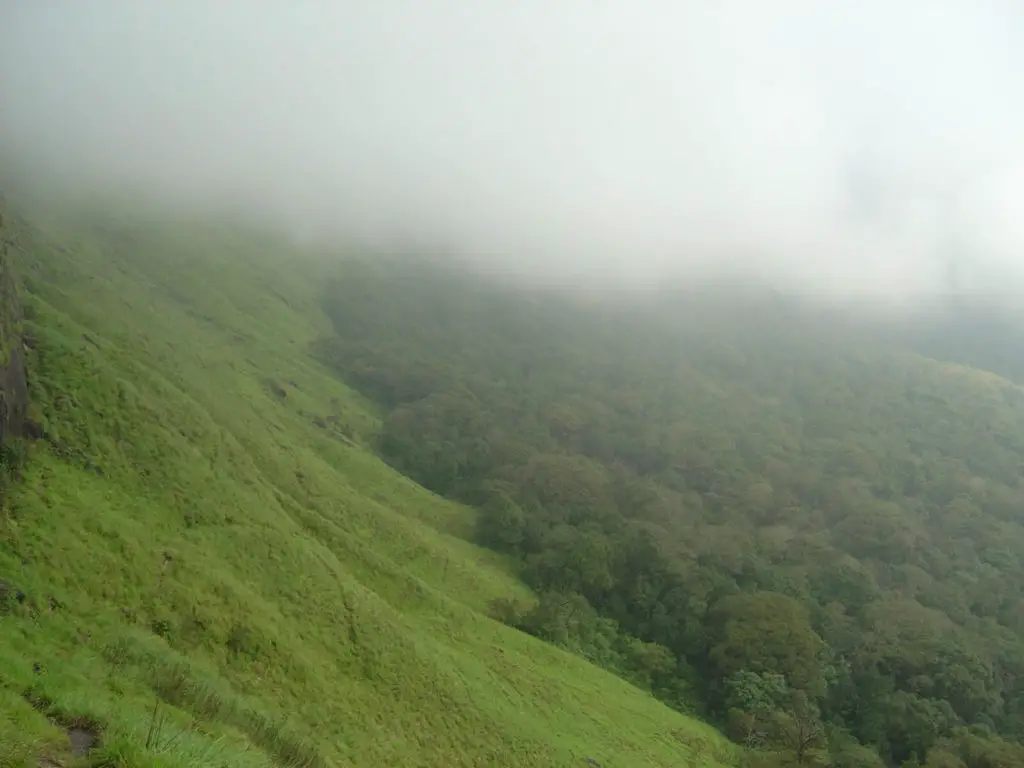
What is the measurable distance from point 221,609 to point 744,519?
9560 cm

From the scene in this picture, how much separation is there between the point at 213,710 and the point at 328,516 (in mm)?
32494

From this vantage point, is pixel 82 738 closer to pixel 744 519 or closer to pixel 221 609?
pixel 221 609

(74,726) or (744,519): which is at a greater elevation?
(74,726)

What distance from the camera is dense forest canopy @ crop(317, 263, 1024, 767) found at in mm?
73625

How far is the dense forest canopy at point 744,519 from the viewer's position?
73.6 m

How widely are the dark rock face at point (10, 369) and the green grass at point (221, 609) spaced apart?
1285mm

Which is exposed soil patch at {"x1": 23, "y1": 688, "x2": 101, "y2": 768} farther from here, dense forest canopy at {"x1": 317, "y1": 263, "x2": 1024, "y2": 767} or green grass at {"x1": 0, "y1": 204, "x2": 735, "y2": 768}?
dense forest canopy at {"x1": 317, "y1": 263, "x2": 1024, "y2": 767}

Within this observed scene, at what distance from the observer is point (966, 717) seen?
76.4m

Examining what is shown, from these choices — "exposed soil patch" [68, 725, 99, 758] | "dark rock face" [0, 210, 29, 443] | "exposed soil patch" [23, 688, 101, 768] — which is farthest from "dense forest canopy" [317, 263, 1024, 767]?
"exposed soil patch" [68, 725, 99, 758]

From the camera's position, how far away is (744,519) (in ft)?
367

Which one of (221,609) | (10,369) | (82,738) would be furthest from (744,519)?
(82,738)

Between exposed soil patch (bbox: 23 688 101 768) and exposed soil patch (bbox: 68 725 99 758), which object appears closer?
exposed soil patch (bbox: 68 725 99 758)

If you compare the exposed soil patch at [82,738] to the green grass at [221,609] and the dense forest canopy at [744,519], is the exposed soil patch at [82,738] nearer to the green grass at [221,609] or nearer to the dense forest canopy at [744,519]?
the green grass at [221,609]

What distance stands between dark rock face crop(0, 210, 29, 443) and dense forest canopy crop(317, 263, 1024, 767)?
46.2m
